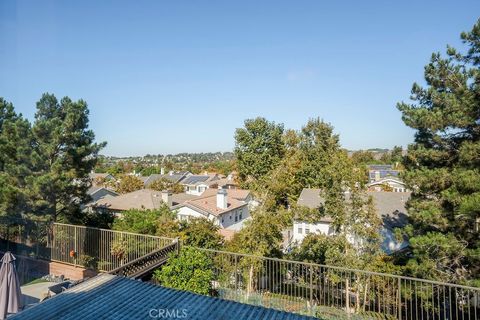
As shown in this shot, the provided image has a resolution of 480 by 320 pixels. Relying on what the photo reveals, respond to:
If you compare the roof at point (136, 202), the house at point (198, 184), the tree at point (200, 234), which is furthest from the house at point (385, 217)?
the house at point (198, 184)

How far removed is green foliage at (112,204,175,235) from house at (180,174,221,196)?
3969cm

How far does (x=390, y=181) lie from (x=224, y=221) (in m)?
30.9

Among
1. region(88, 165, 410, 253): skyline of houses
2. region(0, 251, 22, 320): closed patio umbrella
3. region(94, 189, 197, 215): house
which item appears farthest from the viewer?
region(94, 189, 197, 215): house

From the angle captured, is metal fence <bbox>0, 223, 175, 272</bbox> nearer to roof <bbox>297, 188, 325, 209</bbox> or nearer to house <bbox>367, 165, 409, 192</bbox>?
roof <bbox>297, 188, 325, 209</bbox>

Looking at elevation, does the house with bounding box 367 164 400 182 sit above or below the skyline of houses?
above

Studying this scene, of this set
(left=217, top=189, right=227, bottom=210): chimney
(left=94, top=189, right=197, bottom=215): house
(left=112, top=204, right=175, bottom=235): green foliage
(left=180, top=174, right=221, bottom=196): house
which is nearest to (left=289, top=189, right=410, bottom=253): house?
(left=217, top=189, right=227, bottom=210): chimney

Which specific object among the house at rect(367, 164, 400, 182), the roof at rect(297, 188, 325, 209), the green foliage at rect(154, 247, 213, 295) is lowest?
the green foliage at rect(154, 247, 213, 295)

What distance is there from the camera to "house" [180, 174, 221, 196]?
182ft

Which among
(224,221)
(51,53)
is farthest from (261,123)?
(51,53)

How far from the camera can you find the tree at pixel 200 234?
13500 millimetres

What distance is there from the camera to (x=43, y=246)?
1136 cm

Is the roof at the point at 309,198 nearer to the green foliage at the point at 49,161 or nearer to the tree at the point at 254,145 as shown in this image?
the tree at the point at 254,145

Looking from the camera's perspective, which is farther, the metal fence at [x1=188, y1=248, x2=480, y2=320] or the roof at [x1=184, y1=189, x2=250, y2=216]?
the roof at [x1=184, y1=189, x2=250, y2=216]

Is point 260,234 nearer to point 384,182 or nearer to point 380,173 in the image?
point 384,182
